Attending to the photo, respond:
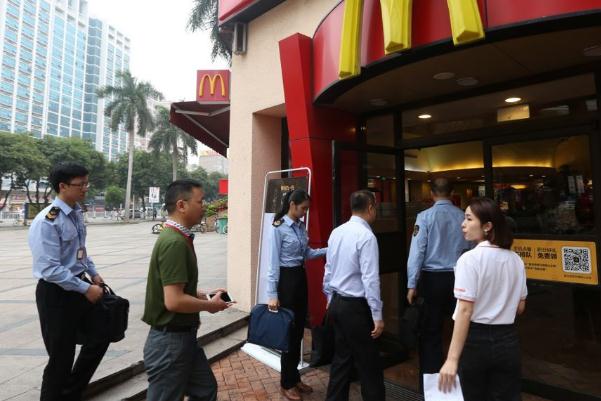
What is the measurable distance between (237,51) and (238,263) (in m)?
3.37

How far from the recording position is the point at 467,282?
1.87 m

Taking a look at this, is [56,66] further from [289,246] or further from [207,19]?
[289,246]

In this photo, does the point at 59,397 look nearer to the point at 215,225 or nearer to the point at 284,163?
the point at 284,163

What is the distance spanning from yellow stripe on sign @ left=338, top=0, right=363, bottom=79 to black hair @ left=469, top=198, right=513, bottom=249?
1746 mm

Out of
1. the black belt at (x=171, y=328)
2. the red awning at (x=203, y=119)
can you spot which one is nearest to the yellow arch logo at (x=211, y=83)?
the red awning at (x=203, y=119)

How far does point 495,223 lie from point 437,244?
1.31 meters

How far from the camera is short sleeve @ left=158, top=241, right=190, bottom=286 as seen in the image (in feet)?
6.39

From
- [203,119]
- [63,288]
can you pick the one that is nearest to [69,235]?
[63,288]

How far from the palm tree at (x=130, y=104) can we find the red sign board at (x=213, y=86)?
118ft

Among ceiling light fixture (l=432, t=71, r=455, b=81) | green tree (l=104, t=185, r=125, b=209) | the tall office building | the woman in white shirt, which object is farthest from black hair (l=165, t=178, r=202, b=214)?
the tall office building

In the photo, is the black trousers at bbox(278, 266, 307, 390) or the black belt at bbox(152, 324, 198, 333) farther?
the black trousers at bbox(278, 266, 307, 390)

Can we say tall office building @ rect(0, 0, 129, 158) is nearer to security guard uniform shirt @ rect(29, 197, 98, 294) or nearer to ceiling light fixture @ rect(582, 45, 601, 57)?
security guard uniform shirt @ rect(29, 197, 98, 294)

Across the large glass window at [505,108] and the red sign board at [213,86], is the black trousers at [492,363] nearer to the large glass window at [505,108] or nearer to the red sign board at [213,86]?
the large glass window at [505,108]

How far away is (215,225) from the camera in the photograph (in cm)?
2612
